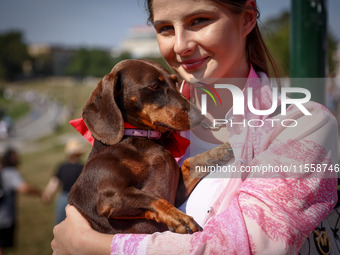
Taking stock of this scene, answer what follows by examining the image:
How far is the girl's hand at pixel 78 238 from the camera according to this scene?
4.70ft

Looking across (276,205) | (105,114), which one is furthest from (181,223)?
(105,114)

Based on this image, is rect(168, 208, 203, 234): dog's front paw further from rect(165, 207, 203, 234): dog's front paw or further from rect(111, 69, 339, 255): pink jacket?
rect(111, 69, 339, 255): pink jacket

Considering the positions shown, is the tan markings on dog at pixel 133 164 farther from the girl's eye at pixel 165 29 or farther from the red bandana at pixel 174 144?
the girl's eye at pixel 165 29

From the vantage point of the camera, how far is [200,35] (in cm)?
159

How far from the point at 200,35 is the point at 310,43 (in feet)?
3.68

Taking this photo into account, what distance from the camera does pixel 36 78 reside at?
73.0 metres

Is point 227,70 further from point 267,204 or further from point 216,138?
point 267,204

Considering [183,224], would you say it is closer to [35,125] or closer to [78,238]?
[78,238]

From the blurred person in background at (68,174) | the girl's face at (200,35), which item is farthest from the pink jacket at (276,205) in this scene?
the blurred person in background at (68,174)

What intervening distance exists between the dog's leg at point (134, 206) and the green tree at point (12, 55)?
234 ft

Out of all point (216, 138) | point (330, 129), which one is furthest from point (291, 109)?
point (216, 138)

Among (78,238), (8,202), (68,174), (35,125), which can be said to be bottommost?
(35,125)

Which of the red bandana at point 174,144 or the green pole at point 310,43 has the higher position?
the green pole at point 310,43

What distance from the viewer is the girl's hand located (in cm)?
143
